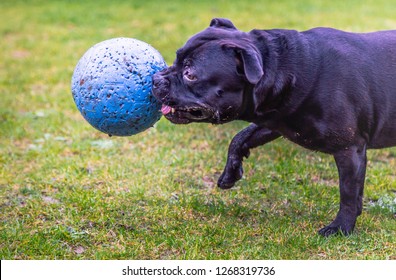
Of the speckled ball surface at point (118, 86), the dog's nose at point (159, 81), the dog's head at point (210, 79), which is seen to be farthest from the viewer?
the speckled ball surface at point (118, 86)

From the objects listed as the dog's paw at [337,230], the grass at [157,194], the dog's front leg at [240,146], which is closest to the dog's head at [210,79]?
the dog's front leg at [240,146]

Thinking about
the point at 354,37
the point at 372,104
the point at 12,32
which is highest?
the point at 354,37

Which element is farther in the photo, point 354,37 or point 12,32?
point 12,32

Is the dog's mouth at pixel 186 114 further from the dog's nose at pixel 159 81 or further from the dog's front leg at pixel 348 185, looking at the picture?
the dog's front leg at pixel 348 185

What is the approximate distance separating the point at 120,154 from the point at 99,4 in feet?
29.3

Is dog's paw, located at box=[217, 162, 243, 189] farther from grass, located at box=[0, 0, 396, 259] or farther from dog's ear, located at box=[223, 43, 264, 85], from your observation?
dog's ear, located at box=[223, 43, 264, 85]

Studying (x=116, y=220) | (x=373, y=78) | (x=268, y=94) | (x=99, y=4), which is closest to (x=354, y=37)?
(x=373, y=78)

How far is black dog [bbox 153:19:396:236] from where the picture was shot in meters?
4.08

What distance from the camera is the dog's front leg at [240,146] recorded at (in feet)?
16.4

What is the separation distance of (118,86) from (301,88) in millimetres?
1243

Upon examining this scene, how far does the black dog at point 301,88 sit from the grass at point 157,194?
423 millimetres

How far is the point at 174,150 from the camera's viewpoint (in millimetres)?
6508

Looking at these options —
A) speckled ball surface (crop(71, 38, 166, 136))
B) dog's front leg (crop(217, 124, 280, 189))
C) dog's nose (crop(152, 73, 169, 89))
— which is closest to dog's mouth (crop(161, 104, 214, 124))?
dog's nose (crop(152, 73, 169, 89))
